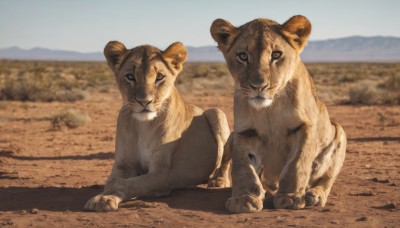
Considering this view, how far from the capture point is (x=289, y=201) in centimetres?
547

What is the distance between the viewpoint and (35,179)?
8266mm

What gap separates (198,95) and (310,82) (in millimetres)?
22811

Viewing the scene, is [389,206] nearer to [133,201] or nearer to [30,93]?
[133,201]

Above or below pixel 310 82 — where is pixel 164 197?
below

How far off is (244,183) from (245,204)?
0.27 m

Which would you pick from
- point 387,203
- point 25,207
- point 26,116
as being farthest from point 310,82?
point 26,116

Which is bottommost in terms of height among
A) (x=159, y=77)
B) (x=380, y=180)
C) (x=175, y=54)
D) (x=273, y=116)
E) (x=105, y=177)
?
(x=105, y=177)

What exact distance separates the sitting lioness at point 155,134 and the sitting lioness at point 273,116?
2.34 feet

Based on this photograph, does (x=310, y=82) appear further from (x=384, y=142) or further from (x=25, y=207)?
(x=384, y=142)

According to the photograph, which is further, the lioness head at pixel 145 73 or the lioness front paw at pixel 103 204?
the lioness head at pixel 145 73

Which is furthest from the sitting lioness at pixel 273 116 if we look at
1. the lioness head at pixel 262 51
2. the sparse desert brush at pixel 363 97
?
the sparse desert brush at pixel 363 97

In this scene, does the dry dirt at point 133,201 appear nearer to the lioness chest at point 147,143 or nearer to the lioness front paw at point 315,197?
the lioness front paw at point 315,197

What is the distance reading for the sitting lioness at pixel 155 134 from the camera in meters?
5.70

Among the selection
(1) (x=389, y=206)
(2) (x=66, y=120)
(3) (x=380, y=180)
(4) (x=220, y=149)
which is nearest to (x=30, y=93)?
(2) (x=66, y=120)
